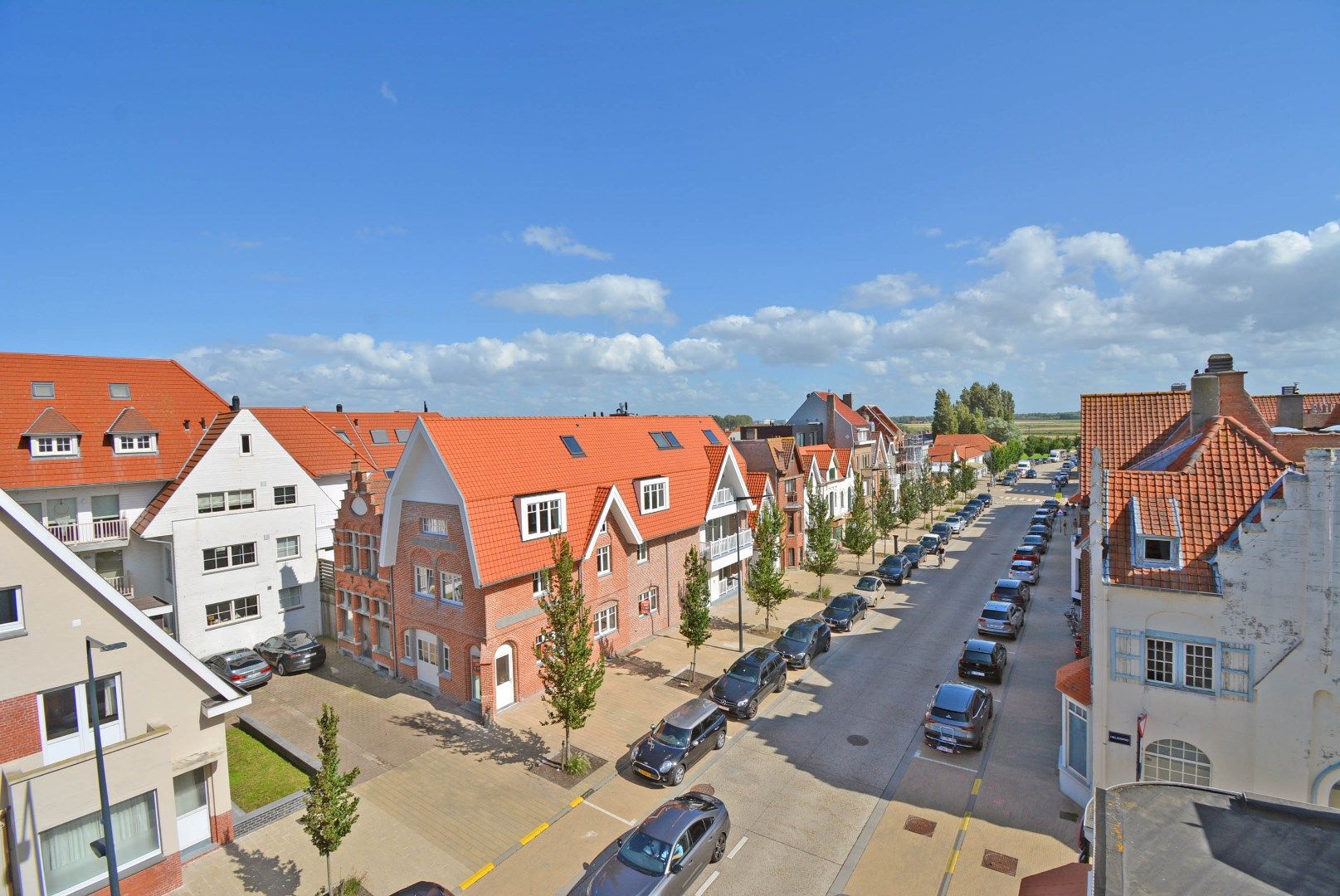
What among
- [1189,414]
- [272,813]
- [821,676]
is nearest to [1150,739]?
[821,676]

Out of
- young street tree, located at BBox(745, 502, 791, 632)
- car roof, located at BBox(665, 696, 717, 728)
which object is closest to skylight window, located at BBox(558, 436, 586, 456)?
young street tree, located at BBox(745, 502, 791, 632)

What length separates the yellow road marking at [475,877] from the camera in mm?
14305

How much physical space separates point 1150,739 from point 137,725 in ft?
80.1

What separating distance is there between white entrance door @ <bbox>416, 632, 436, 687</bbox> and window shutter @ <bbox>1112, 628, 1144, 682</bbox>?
888 inches

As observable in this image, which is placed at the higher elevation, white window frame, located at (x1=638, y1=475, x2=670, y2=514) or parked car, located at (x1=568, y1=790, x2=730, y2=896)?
white window frame, located at (x1=638, y1=475, x2=670, y2=514)

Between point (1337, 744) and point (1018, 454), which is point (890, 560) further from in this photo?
point (1018, 454)

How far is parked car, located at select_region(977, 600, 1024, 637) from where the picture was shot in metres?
30.3

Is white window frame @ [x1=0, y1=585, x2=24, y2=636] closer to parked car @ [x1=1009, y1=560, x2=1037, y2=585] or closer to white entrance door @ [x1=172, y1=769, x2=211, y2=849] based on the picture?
white entrance door @ [x1=172, y1=769, x2=211, y2=849]

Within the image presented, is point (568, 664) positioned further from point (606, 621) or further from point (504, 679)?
point (606, 621)

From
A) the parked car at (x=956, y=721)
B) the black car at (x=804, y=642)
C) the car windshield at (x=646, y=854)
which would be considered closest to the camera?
the car windshield at (x=646, y=854)

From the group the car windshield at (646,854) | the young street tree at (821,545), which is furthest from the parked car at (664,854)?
the young street tree at (821,545)

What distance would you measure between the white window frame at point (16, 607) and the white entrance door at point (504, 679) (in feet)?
41.5

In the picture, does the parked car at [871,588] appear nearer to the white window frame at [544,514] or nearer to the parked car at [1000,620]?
the parked car at [1000,620]

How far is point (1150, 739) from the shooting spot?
52.1ft
